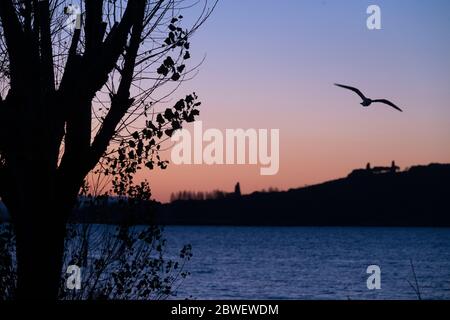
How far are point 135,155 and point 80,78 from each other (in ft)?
5.14

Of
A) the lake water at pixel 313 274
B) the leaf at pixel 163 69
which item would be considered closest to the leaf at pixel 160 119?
the leaf at pixel 163 69

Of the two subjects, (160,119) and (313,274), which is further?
(313,274)

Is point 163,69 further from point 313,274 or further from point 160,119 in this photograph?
point 313,274

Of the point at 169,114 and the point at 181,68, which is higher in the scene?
the point at 181,68

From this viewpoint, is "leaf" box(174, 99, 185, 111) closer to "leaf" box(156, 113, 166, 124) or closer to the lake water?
"leaf" box(156, 113, 166, 124)

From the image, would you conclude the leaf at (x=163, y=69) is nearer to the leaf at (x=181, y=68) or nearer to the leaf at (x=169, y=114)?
the leaf at (x=181, y=68)

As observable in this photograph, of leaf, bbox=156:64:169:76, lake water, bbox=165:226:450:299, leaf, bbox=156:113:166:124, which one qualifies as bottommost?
lake water, bbox=165:226:450:299

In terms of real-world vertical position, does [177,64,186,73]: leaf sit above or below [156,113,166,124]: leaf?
above

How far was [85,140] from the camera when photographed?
30.8 feet

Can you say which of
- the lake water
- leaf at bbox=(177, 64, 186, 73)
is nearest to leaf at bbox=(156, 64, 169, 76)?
leaf at bbox=(177, 64, 186, 73)

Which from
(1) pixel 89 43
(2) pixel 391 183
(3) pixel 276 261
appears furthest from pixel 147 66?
(2) pixel 391 183

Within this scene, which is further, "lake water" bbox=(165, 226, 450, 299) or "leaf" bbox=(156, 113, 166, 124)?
"lake water" bbox=(165, 226, 450, 299)

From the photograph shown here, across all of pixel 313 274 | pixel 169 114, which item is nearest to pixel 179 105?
pixel 169 114

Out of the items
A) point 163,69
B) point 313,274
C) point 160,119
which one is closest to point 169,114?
point 160,119
